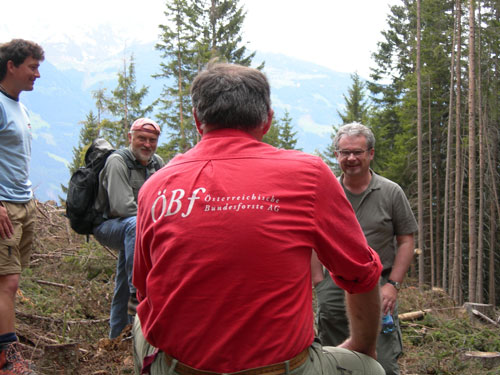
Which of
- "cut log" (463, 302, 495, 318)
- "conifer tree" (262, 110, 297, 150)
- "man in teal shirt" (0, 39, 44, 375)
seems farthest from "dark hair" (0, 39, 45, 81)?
"conifer tree" (262, 110, 297, 150)

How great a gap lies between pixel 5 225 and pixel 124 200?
3.70 ft

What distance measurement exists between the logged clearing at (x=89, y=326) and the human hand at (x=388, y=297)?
2196 millimetres

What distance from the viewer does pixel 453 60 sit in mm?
23109

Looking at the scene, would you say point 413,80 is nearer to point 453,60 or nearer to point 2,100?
point 453,60

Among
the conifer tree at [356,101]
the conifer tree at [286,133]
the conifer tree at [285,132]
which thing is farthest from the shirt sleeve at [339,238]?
the conifer tree at [286,133]

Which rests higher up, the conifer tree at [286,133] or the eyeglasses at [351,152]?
the conifer tree at [286,133]

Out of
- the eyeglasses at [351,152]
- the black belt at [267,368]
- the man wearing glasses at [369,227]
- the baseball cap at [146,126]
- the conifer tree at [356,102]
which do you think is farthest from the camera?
the conifer tree at [356,102]

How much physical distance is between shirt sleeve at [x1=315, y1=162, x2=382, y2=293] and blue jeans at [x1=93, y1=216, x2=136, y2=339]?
2893mm

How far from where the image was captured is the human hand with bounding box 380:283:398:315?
3656 mm

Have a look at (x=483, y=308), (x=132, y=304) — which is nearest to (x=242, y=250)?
(x=132, y=304)

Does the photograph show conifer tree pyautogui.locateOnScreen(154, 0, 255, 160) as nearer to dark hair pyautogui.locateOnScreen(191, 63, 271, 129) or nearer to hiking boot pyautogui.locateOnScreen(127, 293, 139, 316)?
hiking boot pyautogui.locateOnScreen(127, 293, 139, 316)

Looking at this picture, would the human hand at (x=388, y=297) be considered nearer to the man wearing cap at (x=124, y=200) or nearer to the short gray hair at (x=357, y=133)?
the short gray hair at (x=357, y=133)

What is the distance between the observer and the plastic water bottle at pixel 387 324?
11.9 feet

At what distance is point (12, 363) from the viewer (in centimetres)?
339
